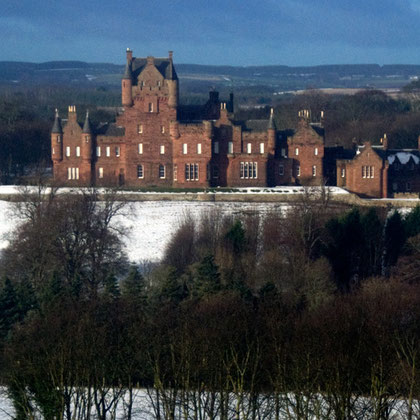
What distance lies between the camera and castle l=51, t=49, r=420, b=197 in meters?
83.2

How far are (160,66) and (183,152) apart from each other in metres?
6.01

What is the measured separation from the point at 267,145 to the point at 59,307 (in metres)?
40.8

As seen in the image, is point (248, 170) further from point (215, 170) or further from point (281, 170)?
point (281, 170)

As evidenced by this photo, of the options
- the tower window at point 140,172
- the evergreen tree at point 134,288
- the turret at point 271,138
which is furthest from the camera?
the tower window at point 140,172

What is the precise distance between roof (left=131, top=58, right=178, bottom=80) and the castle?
0.08m

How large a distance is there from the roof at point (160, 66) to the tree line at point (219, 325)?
24.4m

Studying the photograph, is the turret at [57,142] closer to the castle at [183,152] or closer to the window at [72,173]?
the castle at [183,152]

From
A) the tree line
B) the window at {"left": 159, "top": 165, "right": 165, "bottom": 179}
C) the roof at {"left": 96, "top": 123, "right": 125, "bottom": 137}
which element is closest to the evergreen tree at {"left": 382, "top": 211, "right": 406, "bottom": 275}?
the tree line

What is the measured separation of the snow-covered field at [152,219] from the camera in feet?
217

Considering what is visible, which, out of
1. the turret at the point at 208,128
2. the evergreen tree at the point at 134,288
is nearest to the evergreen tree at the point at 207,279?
the evergreen tree at the point at 134,288

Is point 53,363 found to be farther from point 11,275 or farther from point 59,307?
point 11,275

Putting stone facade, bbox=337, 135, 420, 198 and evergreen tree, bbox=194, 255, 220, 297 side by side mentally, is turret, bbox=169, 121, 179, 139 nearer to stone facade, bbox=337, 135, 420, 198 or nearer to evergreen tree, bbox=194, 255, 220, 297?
stone facade, bbox=337, 135, 420, 198

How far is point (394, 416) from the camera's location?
33625 millimetres

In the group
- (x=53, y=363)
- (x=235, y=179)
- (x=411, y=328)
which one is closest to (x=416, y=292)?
(x=411, y=328)
